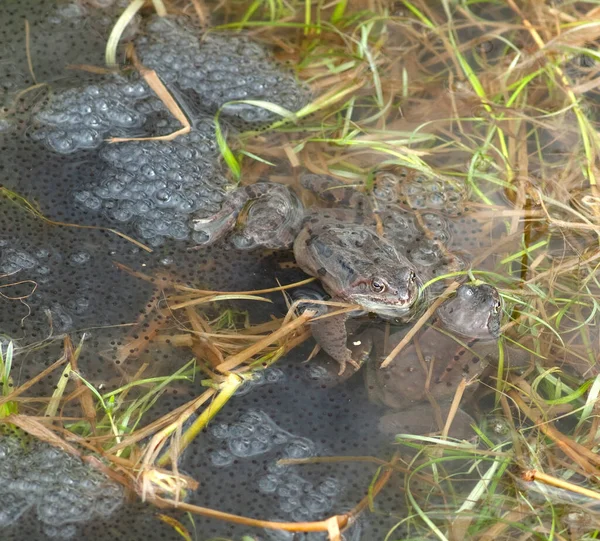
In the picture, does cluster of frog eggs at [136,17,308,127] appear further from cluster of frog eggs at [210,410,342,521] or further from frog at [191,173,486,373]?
cluster of frog eggs at [210,410,342,521]

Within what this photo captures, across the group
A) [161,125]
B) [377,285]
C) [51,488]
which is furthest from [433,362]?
[161,125]

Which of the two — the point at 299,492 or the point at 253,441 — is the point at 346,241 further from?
the point at 299,492

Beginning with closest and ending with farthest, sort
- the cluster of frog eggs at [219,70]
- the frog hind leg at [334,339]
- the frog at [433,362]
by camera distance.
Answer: the frog at [433,362], the frog hind leg at [334,339], the cluster of frog eggs at [219,70]

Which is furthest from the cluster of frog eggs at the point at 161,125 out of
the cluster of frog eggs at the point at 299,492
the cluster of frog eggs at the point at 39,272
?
the cluster of frog eggs at the point at 299,492

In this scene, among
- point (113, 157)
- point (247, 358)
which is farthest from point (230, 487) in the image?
point (113, 157)

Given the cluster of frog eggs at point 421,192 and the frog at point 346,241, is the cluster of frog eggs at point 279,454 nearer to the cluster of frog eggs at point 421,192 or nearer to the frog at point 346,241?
the frog at point 346,241

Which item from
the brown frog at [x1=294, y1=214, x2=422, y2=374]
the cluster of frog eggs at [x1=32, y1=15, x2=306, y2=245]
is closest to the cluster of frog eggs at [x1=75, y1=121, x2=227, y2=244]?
the cluster of frog eggs at [x1=32, y1=15, x2=306, y2=245]

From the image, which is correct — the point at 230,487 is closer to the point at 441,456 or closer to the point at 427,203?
the point at 441,456
